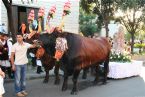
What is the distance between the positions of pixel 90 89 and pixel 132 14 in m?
19.2

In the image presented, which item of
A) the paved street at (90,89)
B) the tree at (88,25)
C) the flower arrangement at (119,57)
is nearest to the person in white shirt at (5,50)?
the paved street at (90,89)

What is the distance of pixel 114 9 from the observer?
97.3 feet

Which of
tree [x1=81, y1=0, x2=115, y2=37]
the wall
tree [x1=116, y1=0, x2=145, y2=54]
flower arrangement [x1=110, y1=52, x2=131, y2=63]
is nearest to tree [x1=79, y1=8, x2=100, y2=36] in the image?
tree [x1=116, y1=0, x2=145, y2=54]

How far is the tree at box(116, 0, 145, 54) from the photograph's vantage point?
28422 mm

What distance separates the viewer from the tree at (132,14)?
28.4m

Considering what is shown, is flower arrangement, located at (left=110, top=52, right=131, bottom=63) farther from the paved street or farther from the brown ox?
the brown ox

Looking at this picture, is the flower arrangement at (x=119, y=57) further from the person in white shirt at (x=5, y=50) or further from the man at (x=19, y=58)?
the man at (x=19, y=58)

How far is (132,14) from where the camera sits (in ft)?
101

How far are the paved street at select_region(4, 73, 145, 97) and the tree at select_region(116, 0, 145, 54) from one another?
581 inches

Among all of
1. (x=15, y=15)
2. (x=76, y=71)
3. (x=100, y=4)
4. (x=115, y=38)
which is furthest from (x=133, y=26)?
(x=76, y=71)

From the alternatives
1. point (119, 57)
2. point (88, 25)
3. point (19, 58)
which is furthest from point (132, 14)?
point (19, 58)

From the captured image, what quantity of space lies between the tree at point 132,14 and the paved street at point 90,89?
14.8 m

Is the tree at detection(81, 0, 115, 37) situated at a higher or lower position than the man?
higher

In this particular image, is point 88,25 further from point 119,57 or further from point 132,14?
point 119,57
